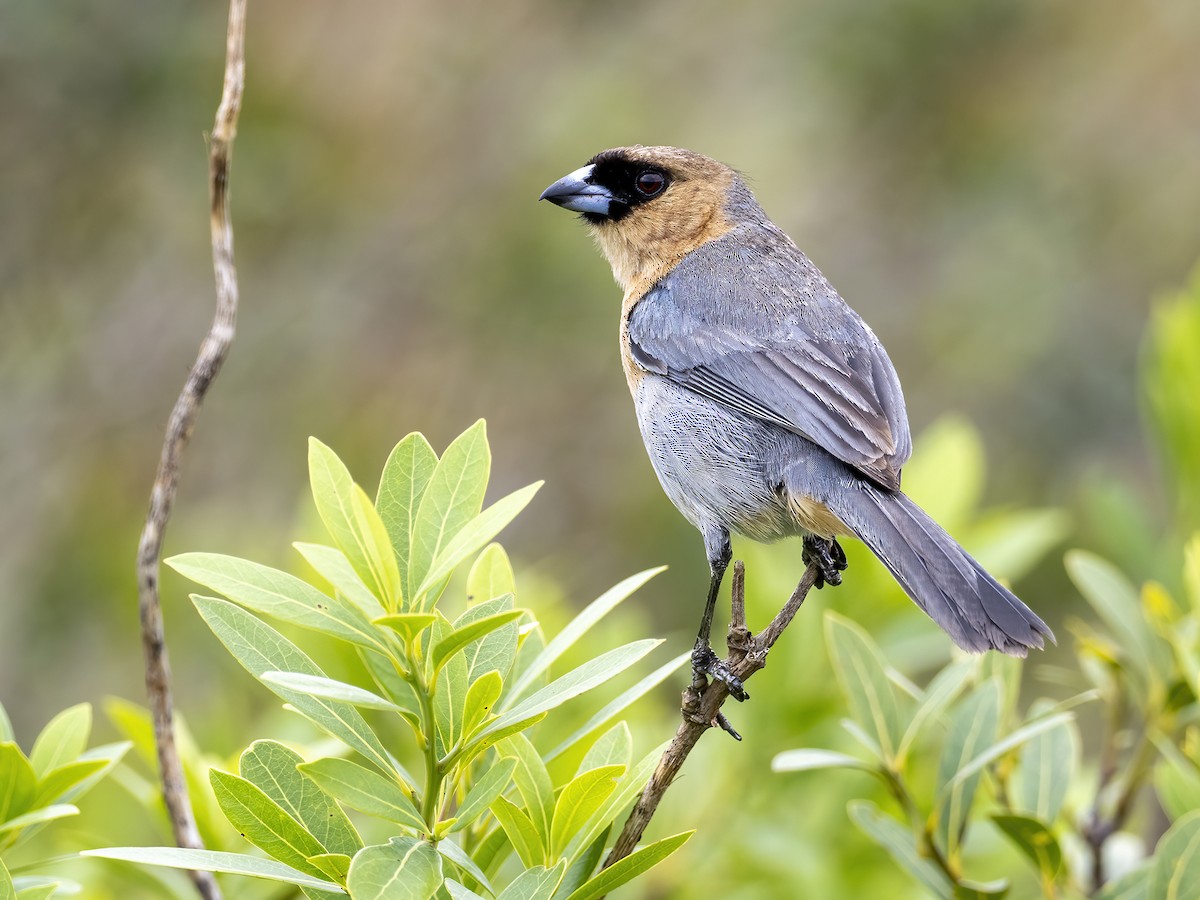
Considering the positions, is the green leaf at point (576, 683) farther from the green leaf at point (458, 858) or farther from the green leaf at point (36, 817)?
the green leaf at point (36, 817)

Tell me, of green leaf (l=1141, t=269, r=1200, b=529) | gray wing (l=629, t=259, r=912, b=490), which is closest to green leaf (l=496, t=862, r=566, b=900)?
gray wing (l=629, t=259, r=912, b=490)

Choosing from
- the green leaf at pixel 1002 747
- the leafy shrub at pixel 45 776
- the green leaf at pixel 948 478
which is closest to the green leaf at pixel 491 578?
the leafy shrub at pixel 45 776

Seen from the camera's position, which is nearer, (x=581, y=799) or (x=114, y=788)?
(x=581, y=799)

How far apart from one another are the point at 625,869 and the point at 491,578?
50 centimetres

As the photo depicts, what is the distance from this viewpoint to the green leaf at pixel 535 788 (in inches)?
66.0

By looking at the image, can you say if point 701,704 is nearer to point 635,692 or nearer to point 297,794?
point 635,692

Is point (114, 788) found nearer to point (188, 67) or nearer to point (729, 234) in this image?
point (729, 234)

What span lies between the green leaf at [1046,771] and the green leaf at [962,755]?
0.15 metres

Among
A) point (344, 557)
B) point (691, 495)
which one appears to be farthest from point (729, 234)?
point (344, 557)

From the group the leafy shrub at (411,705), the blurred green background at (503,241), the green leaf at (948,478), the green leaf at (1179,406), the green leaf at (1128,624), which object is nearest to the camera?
the leafy shrub at (411,705)

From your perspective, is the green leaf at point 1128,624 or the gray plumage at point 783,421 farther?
the green leaf at point 1128,624

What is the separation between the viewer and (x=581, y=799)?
1.62m

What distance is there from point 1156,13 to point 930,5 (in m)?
1.50

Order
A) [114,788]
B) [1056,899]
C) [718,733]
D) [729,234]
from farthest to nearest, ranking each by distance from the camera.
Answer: [729,234], [114,788], [718,733], [1056,899]
